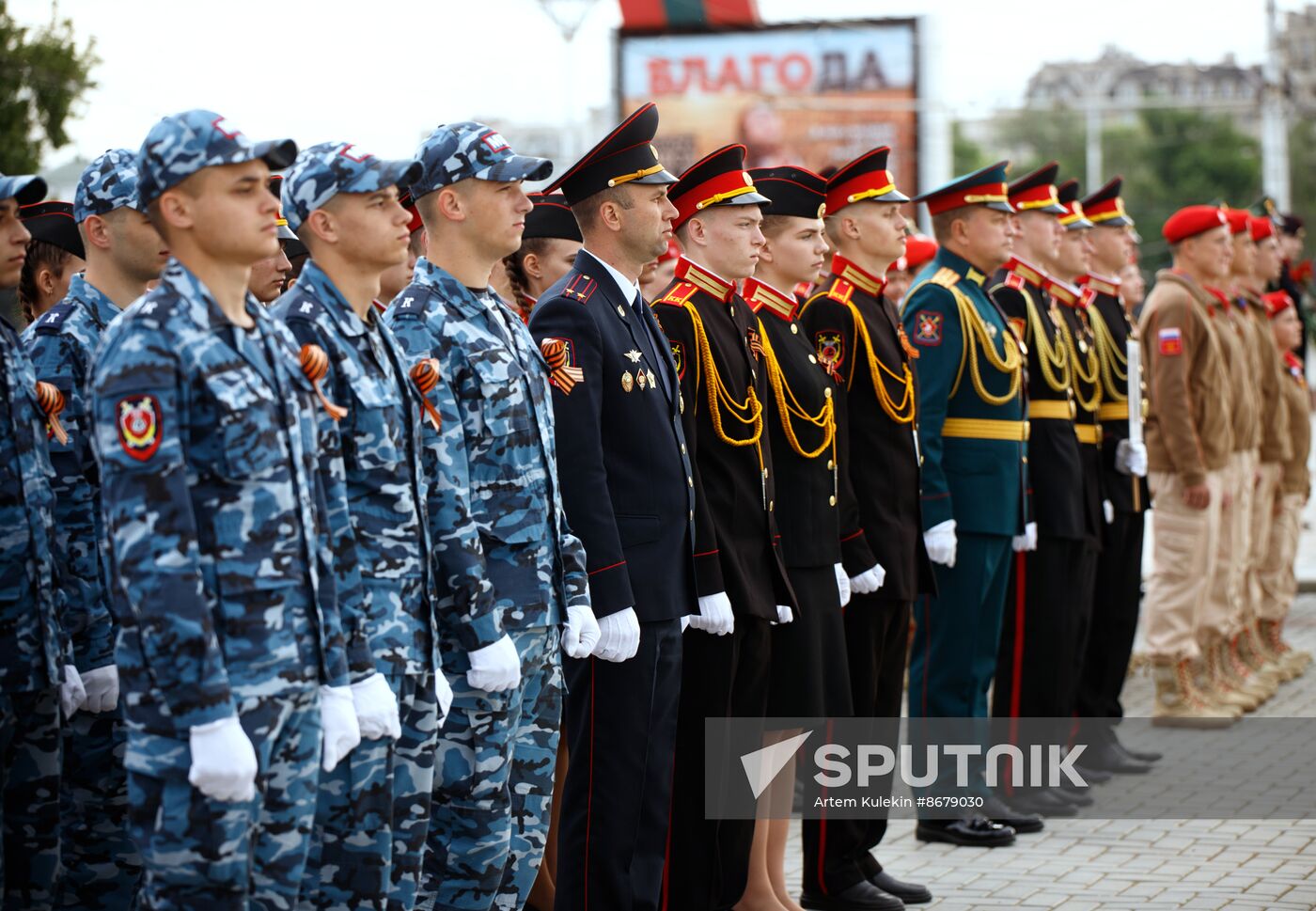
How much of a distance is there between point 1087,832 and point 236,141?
4.85 meters

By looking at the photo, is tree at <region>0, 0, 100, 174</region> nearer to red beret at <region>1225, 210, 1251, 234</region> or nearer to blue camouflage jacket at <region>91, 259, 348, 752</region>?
red beret at <region>1225, 210, 1251, 234</region>

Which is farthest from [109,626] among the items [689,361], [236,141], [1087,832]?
[1087,832]

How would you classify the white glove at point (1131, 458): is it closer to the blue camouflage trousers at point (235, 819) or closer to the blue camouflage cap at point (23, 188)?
the blue camouflage cap at point (23, 188)

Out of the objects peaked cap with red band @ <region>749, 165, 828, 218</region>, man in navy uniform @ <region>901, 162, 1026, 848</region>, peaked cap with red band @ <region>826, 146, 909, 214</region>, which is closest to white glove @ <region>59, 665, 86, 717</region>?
peaked cap with red band @ <region>749, 165, 828, 218</region>

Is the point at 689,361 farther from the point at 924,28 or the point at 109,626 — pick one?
the point at 924,28

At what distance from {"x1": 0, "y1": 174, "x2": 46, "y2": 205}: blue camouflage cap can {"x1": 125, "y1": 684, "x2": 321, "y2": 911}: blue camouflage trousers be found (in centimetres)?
154

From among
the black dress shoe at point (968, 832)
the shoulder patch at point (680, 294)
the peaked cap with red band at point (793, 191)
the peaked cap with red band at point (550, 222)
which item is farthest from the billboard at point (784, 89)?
the shoulder patch at point (680, 294)

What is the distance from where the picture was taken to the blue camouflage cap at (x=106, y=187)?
478 cm

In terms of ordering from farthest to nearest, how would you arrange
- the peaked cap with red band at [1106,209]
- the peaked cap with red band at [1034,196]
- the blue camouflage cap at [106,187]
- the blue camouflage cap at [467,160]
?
the peaked cap with red band at [1106,209]
the peaked cap with red band at [1034,196]
the blue camouflage cap at [106,187]
the blue camouflage cap at [467,160]

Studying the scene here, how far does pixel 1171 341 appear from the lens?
956 centimetres

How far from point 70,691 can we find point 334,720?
0.88m

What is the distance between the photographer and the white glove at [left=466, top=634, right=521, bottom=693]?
4.29m

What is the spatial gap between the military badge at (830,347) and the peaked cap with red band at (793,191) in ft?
1.61

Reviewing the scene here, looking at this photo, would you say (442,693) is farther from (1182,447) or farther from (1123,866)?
(1182,447)
